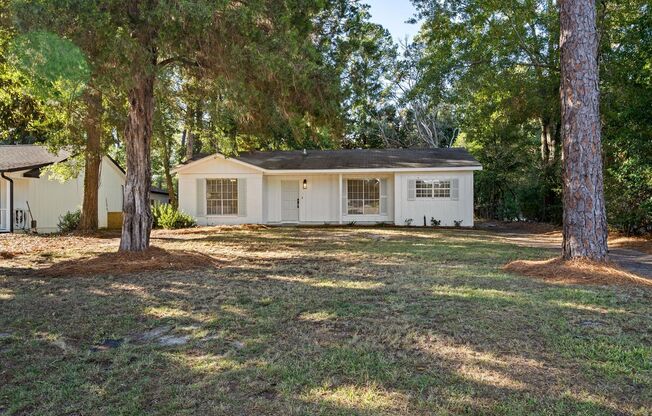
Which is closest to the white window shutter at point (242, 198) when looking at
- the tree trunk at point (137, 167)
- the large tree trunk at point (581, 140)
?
the tree trunk at point (137, 167)

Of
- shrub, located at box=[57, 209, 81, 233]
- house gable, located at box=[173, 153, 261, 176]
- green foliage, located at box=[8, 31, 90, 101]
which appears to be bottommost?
shrub, located at box=[57, 209, 81, 233]

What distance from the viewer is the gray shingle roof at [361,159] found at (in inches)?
687

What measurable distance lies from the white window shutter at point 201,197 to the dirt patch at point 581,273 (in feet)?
45.9

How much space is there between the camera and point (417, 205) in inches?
686

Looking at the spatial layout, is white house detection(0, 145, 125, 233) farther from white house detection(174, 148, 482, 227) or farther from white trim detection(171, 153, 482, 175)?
white house detection(174, 148, 482, 227)

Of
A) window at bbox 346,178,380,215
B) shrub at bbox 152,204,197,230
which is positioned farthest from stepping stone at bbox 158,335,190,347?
window at bbox 346,178,380,215

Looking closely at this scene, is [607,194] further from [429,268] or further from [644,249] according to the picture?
[429,268]

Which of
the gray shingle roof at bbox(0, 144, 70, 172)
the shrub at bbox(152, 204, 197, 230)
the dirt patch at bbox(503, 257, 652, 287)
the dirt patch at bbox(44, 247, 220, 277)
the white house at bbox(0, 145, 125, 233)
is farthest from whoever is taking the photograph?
the shrub at bbox(152, 204, 197, 230)

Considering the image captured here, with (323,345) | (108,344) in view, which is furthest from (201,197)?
(323,345)

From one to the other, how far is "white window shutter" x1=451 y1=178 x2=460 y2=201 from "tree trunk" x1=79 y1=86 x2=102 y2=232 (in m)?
12.0

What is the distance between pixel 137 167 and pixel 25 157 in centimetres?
1388

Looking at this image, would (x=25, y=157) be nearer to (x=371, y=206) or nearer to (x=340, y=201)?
(x=340, y=201)

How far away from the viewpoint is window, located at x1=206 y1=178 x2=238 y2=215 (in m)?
18.3

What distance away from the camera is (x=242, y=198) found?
18.2 metres
